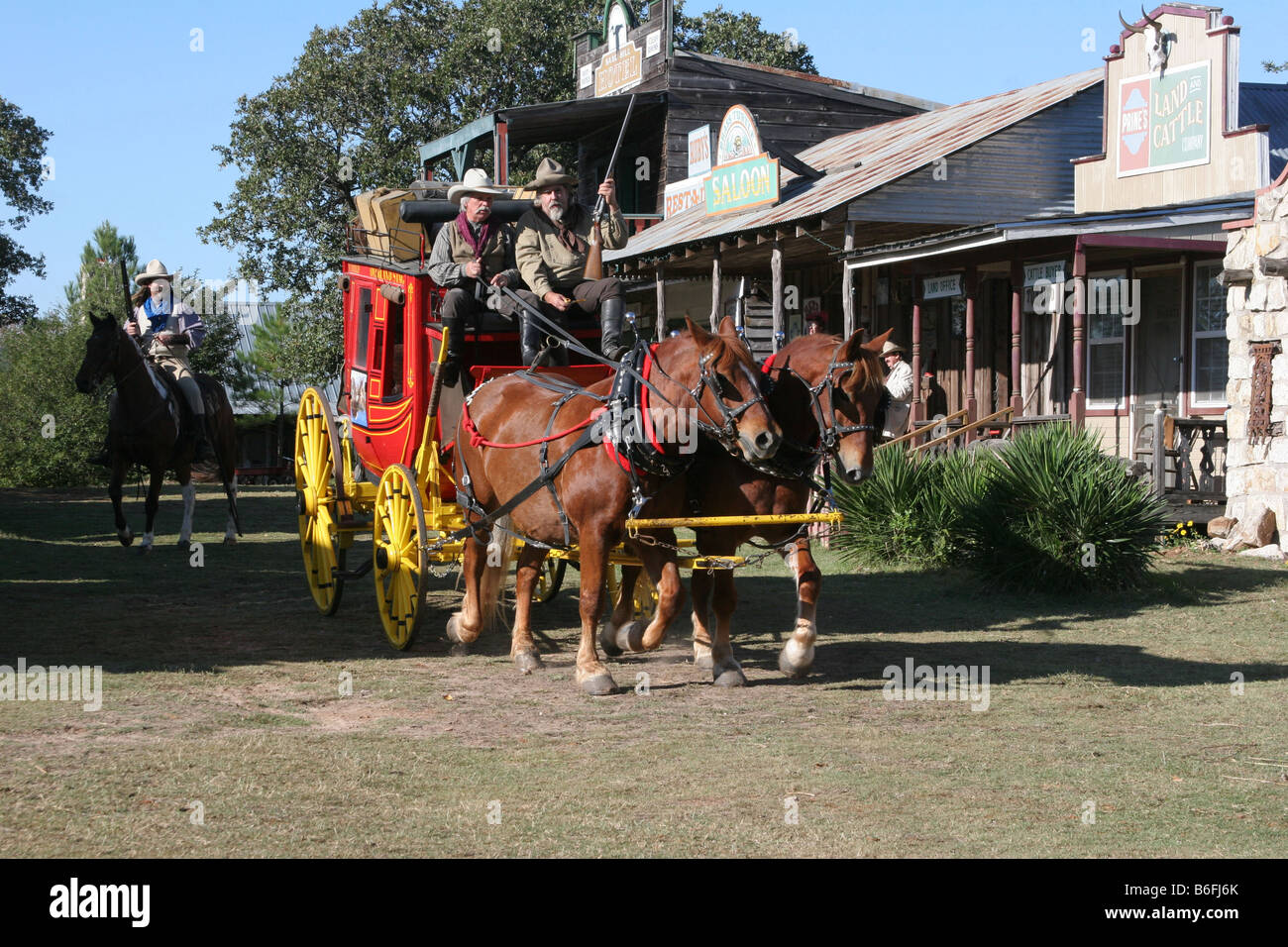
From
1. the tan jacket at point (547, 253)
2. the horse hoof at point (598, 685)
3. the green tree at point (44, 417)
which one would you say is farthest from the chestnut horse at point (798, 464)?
the green tree at point (44, 417)

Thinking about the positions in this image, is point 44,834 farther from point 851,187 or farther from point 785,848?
point 851,187

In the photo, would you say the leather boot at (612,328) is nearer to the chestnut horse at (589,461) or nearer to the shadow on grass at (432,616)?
the chestnut horse at (589,461)

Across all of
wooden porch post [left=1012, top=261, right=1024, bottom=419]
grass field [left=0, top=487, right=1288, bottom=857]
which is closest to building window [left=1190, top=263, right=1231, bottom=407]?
wooden porch post [left=1012, top=261, right=1024, bottom=419]

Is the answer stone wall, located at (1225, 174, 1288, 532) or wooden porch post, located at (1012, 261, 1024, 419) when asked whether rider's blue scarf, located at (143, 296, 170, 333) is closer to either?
wooden porch post, located at (1012, 261, 1024, 419)

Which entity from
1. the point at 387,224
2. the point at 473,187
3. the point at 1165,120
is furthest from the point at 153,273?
the point at 1165,120

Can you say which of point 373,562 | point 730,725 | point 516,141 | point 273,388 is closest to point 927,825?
point 730,725

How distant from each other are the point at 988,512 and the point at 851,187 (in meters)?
8.86

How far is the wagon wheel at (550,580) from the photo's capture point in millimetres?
12266

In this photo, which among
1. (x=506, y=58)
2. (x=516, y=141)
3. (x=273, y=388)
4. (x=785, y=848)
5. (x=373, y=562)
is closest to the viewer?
(x=785, y=848)

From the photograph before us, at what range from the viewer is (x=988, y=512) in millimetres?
13578

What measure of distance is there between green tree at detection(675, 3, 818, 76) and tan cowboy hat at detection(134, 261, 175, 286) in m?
32.4

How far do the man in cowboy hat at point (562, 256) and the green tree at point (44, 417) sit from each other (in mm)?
24221

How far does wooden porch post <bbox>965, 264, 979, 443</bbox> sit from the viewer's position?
18.7 metres

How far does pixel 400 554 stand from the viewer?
9938 millimetres
